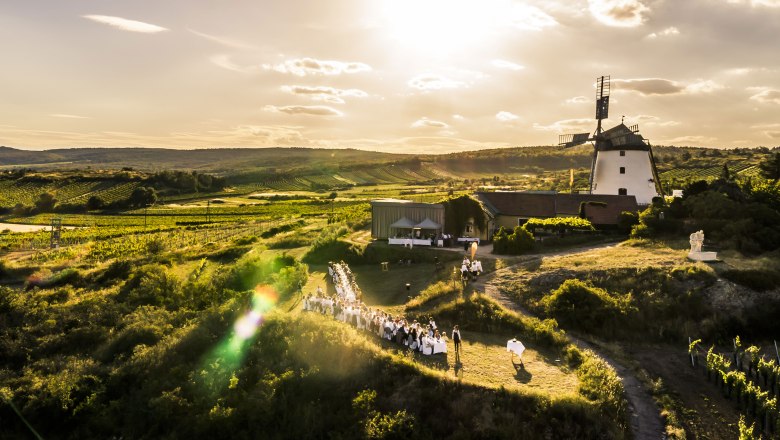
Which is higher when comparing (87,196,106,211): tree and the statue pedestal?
the statue pedestal

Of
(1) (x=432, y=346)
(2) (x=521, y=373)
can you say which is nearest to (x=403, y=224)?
(1) (x=432, y=346)

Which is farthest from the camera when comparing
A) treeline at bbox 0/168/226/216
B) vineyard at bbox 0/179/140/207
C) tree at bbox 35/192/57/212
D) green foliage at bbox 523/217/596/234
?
vineyard at bbox 0/179/140/207

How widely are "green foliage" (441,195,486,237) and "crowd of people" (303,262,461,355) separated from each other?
50.2 feet

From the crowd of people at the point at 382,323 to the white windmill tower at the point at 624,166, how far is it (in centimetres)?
3485

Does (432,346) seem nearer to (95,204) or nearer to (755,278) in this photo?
(755,278)

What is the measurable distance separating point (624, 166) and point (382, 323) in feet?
129

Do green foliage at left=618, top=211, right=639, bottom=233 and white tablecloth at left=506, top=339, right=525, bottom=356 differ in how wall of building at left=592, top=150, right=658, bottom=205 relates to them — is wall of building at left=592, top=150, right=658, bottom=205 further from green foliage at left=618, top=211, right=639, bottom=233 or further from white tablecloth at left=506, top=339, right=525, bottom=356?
white tablecloth at left=506, top=339, right=525, bottom=356

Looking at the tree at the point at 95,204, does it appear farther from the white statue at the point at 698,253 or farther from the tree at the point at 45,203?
the white statue at the point at 698,253

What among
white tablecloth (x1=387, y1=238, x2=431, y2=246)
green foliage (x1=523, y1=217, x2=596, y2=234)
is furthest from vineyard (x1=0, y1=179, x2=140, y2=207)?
green foliage (x1=523, y1=217, x2=596, y2=234)

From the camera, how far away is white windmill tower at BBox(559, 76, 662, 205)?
50969mm

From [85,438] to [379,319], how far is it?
43.1ft

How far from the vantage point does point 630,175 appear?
170ft

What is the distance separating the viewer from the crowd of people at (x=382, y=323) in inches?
854

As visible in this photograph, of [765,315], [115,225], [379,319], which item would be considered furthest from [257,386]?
[115,225]
